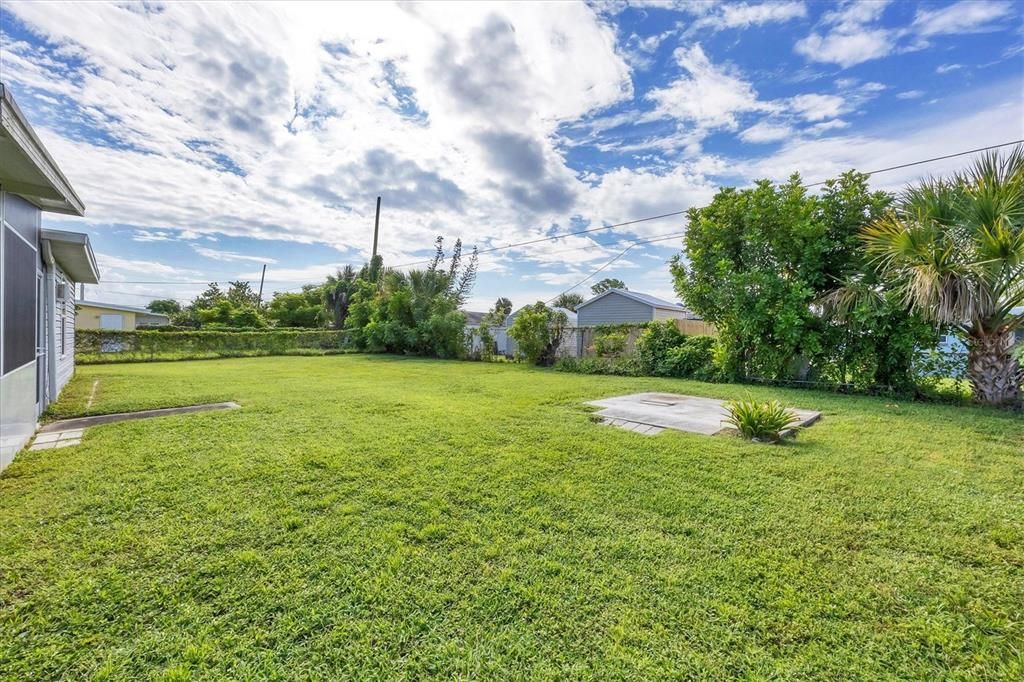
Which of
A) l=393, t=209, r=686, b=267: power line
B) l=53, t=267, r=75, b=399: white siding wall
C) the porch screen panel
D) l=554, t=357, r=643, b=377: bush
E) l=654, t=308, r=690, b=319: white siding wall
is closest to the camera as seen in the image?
the porch screen panel

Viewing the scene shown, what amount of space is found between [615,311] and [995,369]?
49.9 feet

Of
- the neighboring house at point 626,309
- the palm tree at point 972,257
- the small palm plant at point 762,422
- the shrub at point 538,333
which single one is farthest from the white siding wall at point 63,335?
the neighboring house at point 626,309

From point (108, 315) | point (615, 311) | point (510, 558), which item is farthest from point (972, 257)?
point (108, 315)

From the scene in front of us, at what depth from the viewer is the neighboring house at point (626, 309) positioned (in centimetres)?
2008

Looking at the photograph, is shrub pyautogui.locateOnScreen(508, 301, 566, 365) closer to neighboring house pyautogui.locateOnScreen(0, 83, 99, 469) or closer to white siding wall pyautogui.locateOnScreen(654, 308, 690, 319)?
white siding wall pyautogui.locateOnScreen(654, 308, 690, 319)

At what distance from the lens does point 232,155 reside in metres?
11.2

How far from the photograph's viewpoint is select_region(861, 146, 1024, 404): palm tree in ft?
18.7

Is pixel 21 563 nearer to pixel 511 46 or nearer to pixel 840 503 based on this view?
pixel 840 503

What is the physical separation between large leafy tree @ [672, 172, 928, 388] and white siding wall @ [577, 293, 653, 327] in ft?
34.2

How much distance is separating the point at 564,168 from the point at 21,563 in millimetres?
13800

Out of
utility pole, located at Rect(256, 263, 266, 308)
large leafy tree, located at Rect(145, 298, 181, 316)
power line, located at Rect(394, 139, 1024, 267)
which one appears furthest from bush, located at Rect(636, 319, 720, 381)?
large leafy tree, located at Rect(145, 298, 181, 316)

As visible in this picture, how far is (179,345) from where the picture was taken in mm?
16297

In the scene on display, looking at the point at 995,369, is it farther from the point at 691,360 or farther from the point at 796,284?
the point at 691,360

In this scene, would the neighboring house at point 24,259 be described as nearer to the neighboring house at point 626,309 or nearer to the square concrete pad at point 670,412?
the square concrete pad at point 670,412
